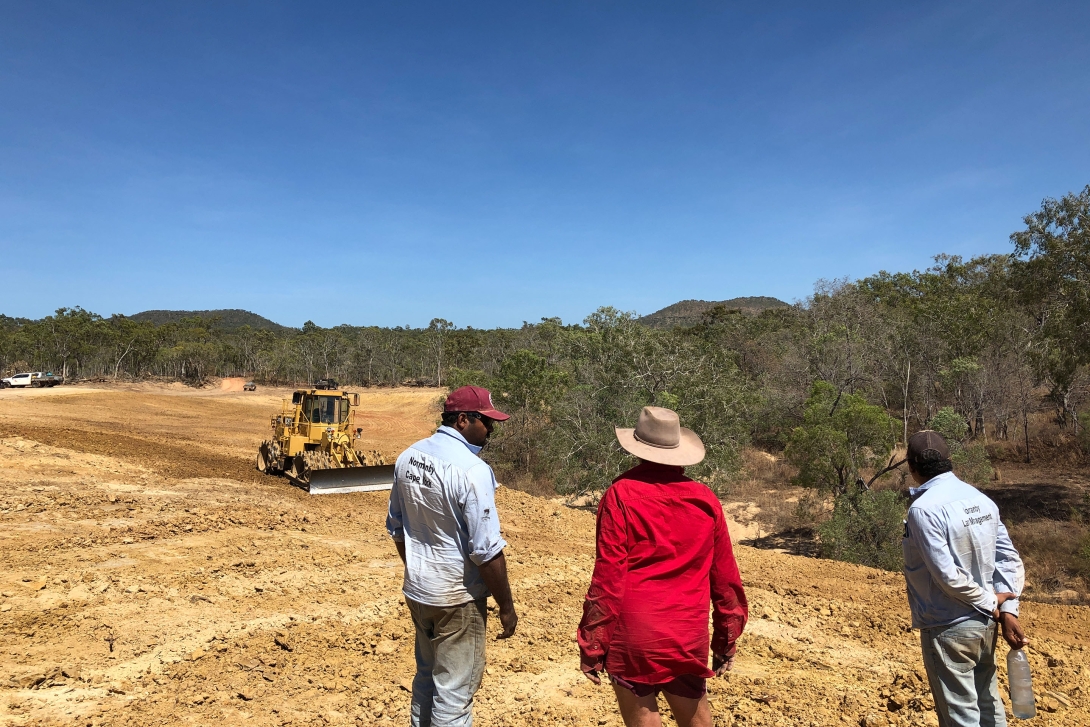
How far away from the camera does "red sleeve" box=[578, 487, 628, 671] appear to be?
2441 mm

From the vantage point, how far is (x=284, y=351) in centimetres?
5962

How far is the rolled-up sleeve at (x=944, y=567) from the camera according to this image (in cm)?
294

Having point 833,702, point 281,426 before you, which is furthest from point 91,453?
point 833,702

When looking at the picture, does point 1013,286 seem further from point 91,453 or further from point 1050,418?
point 91,453

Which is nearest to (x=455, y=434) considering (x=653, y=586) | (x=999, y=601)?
(x=653, y=586)

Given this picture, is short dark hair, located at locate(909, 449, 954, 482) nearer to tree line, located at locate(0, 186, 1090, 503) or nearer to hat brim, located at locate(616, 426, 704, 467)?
hat brim, located at locate(616, 426, 704, 467)

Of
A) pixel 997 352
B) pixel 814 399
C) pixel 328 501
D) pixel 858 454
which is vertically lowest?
pixel 328 501

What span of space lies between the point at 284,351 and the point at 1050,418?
55636 millimetres

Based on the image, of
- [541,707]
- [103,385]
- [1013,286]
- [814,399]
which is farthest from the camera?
[103,385]

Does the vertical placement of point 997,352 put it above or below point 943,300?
below

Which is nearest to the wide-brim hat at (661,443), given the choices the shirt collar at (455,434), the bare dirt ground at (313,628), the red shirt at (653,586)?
the red shirt at (653,586)

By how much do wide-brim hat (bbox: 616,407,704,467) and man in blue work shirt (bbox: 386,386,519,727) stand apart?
746 millimetres

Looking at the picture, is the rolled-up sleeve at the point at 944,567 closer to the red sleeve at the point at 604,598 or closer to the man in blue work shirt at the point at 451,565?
the red sleeve at the point at 604,598

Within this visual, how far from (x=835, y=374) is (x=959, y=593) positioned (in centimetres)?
2021
